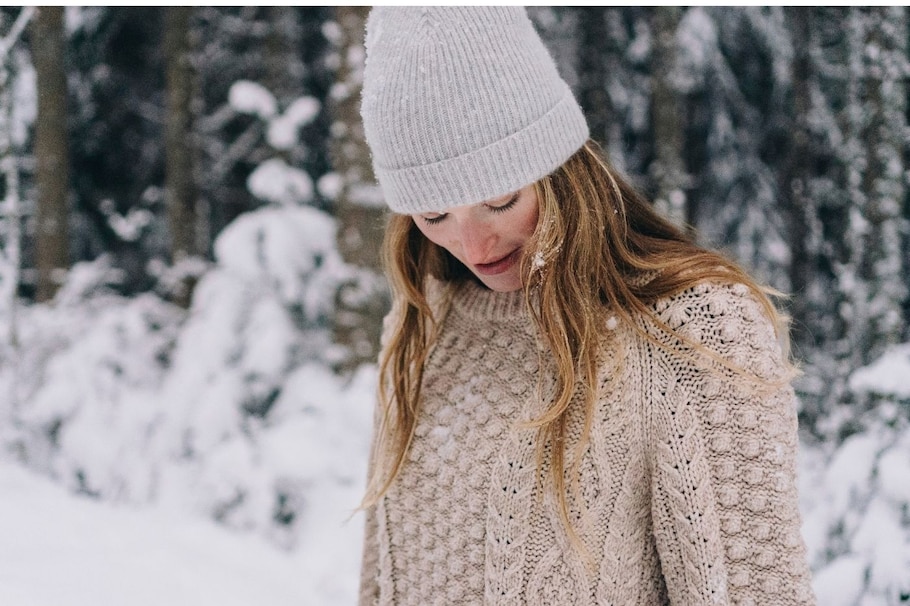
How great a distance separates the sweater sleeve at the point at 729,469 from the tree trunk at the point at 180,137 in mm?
6491

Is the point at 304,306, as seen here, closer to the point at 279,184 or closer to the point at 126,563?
the point at 279,184

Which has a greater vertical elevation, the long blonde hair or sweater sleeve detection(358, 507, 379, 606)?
the long blonde hair

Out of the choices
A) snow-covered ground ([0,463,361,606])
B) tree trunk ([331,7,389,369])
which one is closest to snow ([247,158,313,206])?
tree trunk ([331,7,389,369])

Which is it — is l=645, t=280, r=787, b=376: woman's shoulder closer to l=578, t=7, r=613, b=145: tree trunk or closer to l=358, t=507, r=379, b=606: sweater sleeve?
l=358, t=507, r=379, b=606: sweater sleeve

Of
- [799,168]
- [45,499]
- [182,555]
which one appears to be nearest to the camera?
[45,499]

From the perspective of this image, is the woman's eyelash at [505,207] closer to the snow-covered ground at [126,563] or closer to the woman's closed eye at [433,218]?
the woman's closed eye at [433,218]

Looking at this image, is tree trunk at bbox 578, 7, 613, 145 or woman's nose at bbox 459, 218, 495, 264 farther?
Answer: tree trunk at bbox 578, 7, 613, 145

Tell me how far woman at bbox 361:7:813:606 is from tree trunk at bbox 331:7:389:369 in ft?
9.41

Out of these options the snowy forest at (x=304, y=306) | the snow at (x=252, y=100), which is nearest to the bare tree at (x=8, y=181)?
the snowy forest at (x=304, y=306)

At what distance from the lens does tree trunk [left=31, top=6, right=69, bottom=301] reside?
5.14 m

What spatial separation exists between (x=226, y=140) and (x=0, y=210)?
25.3ft

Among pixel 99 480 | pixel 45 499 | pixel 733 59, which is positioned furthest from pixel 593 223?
pixel 733 59

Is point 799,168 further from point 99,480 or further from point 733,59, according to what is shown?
point 99,480

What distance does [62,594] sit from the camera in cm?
166
